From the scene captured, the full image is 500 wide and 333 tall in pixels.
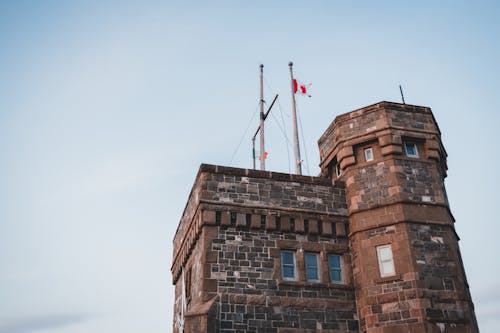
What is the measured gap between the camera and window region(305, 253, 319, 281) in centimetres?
1438

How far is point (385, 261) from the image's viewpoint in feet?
46.1

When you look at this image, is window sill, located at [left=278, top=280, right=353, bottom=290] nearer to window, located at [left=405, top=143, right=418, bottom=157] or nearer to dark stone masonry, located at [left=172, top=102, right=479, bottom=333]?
dark stone masonry, located at [left=172, top=102, right=479, bottom=333]

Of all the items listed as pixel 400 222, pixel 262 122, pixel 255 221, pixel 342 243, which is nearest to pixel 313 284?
pixel 342 243

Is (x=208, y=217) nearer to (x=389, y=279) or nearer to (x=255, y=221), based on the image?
(x=255, y=221)

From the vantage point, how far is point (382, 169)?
599 inches

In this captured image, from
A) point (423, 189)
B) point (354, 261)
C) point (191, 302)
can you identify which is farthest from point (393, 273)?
point (191, 302)

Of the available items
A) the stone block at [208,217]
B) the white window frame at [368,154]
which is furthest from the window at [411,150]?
the stone block at [208,217]

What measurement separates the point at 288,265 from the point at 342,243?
2.03m

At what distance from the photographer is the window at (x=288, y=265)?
14.2m

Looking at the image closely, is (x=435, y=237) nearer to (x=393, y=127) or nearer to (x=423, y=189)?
(x=423, y=189)

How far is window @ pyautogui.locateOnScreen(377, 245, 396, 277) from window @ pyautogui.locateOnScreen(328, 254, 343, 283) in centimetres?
133

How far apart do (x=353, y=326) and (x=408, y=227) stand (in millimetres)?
3363

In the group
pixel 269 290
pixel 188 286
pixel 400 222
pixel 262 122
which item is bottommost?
pixel 269 290

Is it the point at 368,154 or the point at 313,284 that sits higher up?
the point at 368,154
